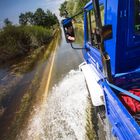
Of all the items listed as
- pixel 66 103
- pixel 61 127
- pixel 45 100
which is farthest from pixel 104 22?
pixel 45 100

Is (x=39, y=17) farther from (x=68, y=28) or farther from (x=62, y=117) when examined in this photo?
(x=68, y=28)

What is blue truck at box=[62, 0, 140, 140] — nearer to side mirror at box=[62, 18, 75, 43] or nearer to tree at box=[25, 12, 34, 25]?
side mirror at box=[62, 18, 75, 43]

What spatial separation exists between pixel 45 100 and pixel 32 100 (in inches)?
19.9

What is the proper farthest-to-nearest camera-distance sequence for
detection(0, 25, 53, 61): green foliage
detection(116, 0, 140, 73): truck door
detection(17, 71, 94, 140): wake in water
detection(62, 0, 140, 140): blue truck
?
1. detection(0, 25, 53, 61): green foliage
2. detection(17, 71, 94, 140): wake in water
3. detection(116, 0, 140, 73): truck door
4. detection(62, 0, 140, 140): blue truck

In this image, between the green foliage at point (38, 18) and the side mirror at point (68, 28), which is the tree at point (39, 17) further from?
the side mirror at point (68, 28)

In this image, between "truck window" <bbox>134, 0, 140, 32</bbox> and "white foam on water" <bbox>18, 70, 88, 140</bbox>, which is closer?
"truck window" <bbox>134, 0, 140, 32</bbox>

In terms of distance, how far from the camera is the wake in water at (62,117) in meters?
4.98

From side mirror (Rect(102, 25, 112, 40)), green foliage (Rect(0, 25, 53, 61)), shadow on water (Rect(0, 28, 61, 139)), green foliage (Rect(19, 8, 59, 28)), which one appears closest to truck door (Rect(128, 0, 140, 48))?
side mirror (Rect(102, 25, 112, 40))

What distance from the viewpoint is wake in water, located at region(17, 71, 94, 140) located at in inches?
196

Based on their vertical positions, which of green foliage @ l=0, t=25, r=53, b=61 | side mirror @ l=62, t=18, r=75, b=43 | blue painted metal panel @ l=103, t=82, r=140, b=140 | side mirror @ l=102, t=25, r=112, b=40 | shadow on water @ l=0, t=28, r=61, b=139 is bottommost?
green foliage @ l=0, t=25, r=53, b=61

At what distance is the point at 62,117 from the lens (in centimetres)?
571

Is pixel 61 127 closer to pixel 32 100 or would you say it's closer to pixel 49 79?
pixel 32 100

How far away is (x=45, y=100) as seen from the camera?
23.2 ft

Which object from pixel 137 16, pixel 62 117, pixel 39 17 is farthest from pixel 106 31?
pixel 39 17
